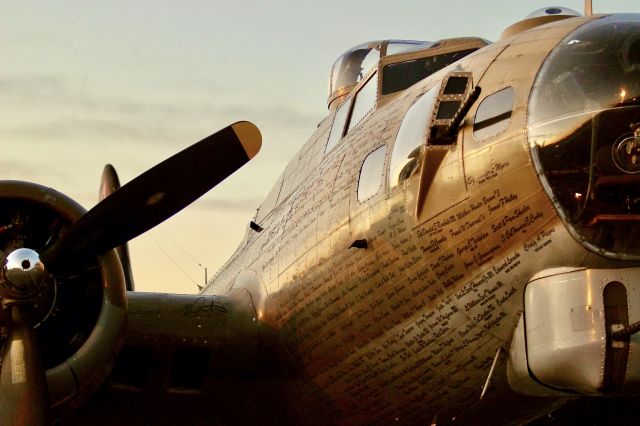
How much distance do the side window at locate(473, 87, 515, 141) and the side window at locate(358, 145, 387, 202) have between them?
1039 millimetres

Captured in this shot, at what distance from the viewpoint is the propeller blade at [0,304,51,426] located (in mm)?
7367

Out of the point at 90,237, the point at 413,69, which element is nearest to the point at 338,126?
the point at 413,69

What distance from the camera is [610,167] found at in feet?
19.9

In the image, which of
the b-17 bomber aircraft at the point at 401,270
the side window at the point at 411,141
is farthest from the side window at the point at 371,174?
the side window at the point at 411,141

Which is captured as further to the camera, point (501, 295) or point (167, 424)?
point (167, 424)

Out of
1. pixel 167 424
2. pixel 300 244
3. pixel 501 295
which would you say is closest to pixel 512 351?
pixel 501 295

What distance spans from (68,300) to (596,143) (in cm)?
440

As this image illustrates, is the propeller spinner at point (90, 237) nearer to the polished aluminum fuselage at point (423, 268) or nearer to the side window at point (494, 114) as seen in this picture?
the polished aluminum fuselage at point (423, 268)

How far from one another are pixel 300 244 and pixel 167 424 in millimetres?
2341

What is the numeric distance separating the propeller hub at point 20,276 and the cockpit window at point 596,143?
364cm

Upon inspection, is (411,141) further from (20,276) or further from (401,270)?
(20,276)

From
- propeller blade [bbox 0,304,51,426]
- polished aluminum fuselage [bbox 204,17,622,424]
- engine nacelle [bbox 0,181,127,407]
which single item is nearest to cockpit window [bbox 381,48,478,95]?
polished aluminum fuselage [bbox 204,17,622,424]

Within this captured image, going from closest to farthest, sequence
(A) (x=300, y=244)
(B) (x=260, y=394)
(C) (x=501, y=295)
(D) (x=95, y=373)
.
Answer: (C) (x=501, y=295) → (D) (x=95, y=373) → (A) (x=300, y=244) → (B) (x=260, y=394)

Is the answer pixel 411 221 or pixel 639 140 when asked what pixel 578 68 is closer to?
pixel 639 140
